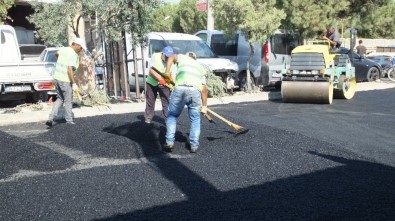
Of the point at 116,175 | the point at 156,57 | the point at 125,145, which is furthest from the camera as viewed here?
the point at 156,57

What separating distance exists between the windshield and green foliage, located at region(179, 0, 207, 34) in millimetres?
22629

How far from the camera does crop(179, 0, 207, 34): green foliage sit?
36688mm

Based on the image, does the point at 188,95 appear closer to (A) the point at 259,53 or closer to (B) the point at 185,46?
(B) the point at 185,46

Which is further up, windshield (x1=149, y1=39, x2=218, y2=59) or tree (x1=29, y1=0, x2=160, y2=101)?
tree (x1=29, y1=0, x2=160, y2=101)

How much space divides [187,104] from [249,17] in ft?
22.6

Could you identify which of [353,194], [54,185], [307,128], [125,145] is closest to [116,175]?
[54,185]

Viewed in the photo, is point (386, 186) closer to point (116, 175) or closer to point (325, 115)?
point (116, 175)

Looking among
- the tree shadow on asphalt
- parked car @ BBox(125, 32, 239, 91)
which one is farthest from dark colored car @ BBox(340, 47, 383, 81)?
the tree shadow on asphalt

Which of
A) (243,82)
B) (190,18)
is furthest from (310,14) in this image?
(190,18)

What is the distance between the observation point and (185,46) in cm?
1339

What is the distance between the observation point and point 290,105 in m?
11.5

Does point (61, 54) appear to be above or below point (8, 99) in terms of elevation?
above

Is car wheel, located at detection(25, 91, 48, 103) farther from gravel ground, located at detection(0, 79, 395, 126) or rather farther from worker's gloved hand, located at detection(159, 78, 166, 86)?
worker's gloved hand, located at detection(159, 78, 166, 86)

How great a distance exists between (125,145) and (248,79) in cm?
725
